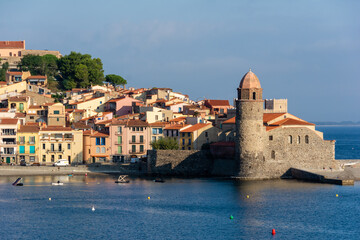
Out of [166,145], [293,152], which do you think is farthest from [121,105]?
[293,152]

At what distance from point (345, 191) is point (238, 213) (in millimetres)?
14951

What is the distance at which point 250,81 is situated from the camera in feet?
270

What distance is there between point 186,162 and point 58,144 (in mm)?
17413

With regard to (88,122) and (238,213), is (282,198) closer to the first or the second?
(238,213)

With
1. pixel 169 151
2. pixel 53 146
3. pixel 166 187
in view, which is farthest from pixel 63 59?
pixel 166 187

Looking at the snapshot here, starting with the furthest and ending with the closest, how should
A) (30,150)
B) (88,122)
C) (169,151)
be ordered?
(88,122)
(30,150)
(169,151)

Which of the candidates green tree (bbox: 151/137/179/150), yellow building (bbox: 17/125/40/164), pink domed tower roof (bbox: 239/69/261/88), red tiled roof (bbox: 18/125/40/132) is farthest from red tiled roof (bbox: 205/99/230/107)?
pink domed tower roof (bbox: 239/69/261/88)

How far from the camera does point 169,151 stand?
88.4m

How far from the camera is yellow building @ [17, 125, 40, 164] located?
3730 inches

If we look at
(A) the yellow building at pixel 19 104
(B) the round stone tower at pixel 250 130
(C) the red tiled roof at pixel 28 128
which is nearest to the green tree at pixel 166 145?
(B) the round stone tower at pixel 250 130

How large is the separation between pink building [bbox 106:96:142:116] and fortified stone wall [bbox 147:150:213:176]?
26401 millimetres

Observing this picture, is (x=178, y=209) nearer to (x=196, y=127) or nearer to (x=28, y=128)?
(x=196, y=127)

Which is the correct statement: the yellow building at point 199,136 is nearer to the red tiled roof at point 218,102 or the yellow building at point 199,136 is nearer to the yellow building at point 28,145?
the yellow building at point 28,145

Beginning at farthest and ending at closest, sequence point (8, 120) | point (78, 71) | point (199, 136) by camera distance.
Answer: point (78, 71), point (8, 120), point (199, 136)
